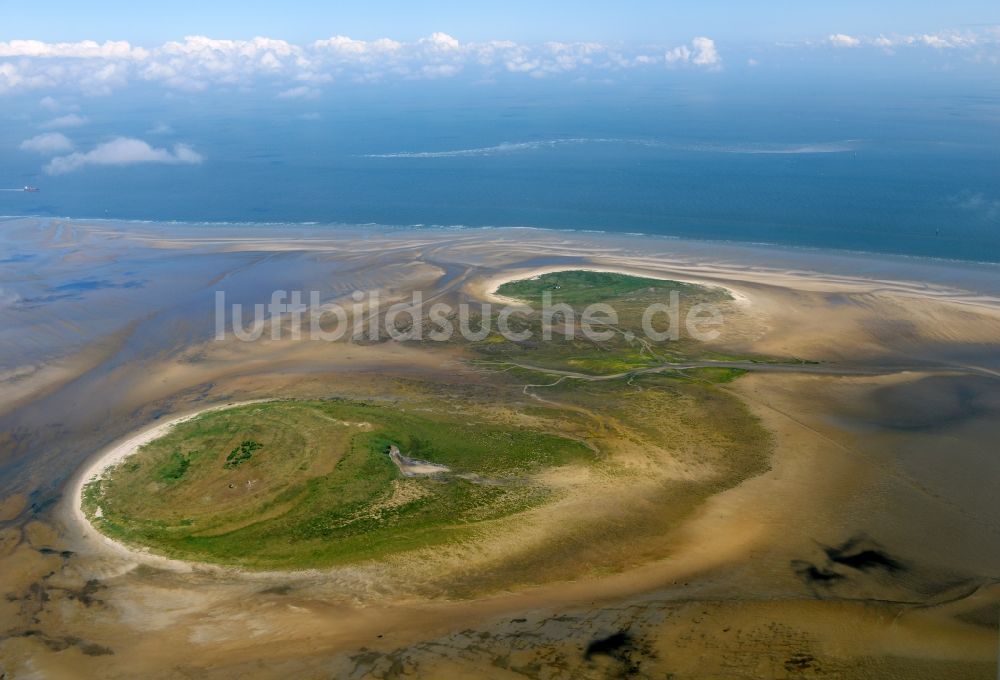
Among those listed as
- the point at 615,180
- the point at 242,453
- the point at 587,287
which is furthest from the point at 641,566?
the point at 615,180

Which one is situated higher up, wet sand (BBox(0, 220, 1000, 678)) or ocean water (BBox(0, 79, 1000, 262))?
ocean water (BBox(0, 79, 1000, 262))

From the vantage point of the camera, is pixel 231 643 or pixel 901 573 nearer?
pixel 231 643

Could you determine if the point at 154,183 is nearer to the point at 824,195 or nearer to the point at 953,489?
the point at 824,195

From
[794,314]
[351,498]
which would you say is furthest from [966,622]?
[794,314]

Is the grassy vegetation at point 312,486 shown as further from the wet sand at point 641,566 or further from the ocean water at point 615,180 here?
the ocean water at point 615,180

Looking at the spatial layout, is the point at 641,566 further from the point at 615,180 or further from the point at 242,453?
the point at 615,180

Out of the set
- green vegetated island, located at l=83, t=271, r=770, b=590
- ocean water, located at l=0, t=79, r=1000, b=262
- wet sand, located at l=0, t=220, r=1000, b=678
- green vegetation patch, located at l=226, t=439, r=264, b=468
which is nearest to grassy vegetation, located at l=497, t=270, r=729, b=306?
wet sand, located at l=0, t=220, r=1000, b=678

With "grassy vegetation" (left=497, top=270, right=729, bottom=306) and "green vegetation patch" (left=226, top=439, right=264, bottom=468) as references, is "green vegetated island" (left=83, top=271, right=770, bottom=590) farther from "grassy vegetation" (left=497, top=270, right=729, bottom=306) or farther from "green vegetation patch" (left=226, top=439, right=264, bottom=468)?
"grassy vegetation" (left=497, top=270, right=729, bottom=306)
